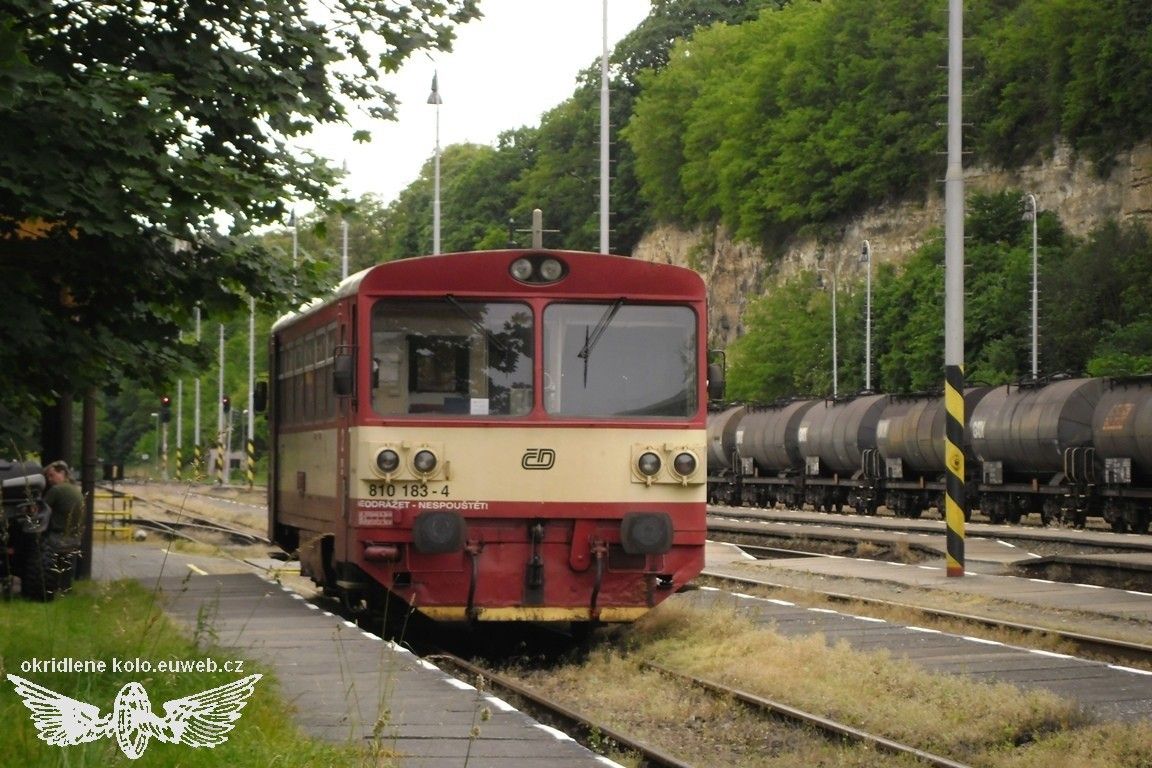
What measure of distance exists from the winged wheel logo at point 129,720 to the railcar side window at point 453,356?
5.62m

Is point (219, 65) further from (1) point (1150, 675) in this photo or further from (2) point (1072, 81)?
(2) point (1072, 81)

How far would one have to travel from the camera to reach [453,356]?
14.2 m

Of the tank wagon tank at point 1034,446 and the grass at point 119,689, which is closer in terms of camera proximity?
the grass at point 119,689

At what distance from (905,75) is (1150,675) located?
221 feet

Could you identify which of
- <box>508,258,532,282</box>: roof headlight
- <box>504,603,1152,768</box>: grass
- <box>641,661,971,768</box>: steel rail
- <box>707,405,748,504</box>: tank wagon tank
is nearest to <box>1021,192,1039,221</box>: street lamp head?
<box>707,405,748,504</box>: tank wagon tank

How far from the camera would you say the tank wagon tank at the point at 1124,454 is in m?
33.2

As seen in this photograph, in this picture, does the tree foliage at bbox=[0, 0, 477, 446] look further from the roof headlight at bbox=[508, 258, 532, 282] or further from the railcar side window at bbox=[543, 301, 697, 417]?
the railcar side window at bbox=[543, 301, 697, 417]

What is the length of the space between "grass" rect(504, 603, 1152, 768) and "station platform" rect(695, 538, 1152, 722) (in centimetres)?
48

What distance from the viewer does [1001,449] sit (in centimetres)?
3841

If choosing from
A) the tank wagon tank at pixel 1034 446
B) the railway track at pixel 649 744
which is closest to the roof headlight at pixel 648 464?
the railway track at pixel 649 744

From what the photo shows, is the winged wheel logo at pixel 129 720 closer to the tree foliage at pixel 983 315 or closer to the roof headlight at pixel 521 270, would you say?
the roof headlight at pixel 521 270

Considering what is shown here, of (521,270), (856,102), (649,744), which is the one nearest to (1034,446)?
(521,270)

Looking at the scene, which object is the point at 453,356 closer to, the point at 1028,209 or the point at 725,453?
the point at 725,453

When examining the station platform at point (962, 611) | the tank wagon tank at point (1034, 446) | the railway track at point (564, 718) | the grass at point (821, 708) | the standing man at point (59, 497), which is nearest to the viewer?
the railway track at point (564, 718)
